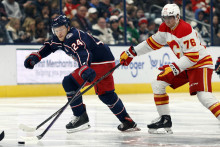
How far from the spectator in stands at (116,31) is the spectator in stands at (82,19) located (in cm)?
58

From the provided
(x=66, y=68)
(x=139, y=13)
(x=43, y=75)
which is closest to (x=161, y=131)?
(x=43, y=75)

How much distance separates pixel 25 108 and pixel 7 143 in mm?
3489

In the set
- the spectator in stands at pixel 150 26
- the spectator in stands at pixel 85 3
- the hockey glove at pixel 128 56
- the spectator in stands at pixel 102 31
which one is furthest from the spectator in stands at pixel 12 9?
the hockey glove at pixel 128 56

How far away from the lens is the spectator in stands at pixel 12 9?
35.5 feet

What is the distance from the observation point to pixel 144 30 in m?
12.4

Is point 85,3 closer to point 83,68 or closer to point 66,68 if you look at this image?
point 66,68

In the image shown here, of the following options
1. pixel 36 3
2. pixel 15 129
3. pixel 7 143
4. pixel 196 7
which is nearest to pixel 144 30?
pixel 196 7

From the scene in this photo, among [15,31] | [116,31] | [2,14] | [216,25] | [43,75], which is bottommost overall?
[43,75]

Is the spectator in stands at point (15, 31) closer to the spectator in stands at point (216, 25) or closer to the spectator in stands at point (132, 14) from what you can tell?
the spectator in stands at point (132, 14)

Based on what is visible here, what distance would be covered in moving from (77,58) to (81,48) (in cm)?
10

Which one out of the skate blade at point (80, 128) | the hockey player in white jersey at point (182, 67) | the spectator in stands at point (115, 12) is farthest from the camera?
the spectator in stands at point (115, 12)

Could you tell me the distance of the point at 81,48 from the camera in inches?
202

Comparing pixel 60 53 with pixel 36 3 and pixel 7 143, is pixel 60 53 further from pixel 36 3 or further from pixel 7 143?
pixel 7 143

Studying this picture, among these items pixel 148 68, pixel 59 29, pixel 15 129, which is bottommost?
pixel 148 68
